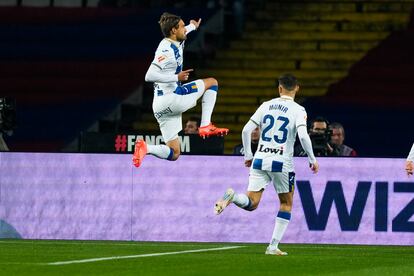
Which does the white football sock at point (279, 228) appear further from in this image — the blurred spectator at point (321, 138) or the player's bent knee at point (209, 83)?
the blurred spectator at point (321, 138)

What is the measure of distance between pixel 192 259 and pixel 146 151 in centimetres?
203

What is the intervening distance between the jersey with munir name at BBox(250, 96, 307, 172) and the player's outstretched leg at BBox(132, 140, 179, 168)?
1287 mm

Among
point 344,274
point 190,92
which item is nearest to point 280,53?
point 190,92

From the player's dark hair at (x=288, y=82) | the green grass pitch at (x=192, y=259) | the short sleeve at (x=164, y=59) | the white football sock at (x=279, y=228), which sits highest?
the short sleeve at (x=164, y=59)

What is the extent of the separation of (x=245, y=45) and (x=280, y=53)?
86cm

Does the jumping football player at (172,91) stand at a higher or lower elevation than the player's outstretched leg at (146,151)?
higher

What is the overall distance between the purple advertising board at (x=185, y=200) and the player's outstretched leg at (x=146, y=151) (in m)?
2.59

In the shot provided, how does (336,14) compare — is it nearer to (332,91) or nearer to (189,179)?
(332,91)

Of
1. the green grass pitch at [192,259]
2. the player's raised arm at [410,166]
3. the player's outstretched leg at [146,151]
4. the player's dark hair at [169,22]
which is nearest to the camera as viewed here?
the green grass pitch at [192,259]

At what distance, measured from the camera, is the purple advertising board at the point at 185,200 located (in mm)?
18047

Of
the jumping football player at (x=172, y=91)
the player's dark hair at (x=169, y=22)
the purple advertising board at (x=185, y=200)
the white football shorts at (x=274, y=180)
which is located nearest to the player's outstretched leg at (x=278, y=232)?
the white football shorts at (x=274, y=180)

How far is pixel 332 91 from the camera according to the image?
85.0ft

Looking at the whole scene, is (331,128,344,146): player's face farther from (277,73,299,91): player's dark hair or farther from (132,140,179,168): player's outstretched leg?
(277,73,299,91): player's dark hair

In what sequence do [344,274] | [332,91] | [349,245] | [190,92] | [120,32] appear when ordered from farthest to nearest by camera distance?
[120,32], [332,91], [349,245], [190,92], [344,274]
